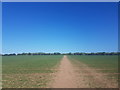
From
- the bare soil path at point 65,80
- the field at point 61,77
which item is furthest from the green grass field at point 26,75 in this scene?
Result: the bare soil path at point 65,80

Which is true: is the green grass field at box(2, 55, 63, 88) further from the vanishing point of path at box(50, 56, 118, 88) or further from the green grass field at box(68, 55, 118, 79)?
the green grass field at box(68, 55, 118, 79)

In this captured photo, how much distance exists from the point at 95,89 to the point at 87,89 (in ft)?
1.69

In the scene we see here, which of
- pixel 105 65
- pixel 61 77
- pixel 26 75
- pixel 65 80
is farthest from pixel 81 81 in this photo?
pixel 105 65

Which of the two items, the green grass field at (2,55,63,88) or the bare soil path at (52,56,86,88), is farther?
the green grass field at (2,55,63,88)

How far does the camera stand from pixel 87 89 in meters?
12.7

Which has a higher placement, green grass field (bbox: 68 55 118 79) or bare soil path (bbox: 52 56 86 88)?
bare soil path (bbox: 52 56 86 88)

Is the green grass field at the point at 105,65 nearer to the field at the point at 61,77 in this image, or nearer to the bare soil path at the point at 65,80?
the field at the point at 61,77

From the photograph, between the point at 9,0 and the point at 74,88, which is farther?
the point at 74,88

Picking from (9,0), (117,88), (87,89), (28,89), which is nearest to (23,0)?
(9,0)

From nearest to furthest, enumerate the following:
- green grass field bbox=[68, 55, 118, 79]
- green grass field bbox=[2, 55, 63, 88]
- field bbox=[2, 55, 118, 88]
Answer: field bbox=[2, 55, 118, 88], green grass field bbox=[2, 55, 63, 88], green grass field bbox=[68, 55, 118, 79]

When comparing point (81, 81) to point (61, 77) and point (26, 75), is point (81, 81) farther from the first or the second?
point (26, 75)

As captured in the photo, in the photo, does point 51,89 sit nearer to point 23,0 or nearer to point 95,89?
point 95,89

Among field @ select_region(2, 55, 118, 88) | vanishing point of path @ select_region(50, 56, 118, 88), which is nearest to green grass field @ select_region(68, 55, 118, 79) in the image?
field @ select_region(2, 55, 118, 88)

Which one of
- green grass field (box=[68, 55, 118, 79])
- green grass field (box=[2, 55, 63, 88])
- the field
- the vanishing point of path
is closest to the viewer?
the vanishing point of path
